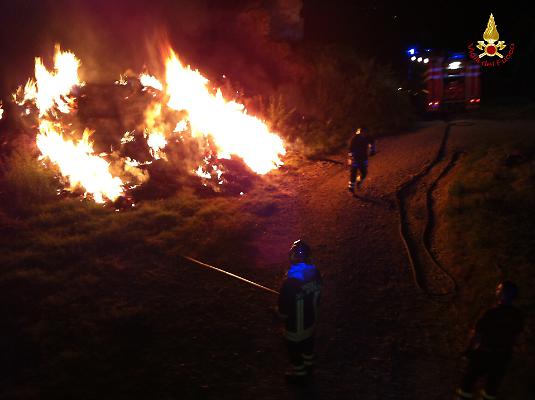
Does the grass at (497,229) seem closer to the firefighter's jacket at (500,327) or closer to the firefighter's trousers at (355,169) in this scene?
the firefighter's jacket at (500,327)

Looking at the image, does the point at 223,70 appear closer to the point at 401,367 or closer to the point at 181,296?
the point at 181,296

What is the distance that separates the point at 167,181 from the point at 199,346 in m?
7.19

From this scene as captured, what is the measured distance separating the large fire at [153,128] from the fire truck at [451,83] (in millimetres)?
10831

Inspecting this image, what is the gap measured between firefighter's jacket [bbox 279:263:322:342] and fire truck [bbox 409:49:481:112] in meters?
19.4

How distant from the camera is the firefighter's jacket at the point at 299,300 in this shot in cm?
→ 475

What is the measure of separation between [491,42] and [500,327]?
29.0 m

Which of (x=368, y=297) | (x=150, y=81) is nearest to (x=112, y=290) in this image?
(x=368, y=297)

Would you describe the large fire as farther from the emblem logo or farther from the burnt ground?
the emblem logo

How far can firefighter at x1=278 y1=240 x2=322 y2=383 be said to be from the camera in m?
4.77

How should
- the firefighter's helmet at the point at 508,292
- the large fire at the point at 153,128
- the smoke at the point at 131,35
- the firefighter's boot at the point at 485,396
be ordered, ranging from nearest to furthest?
1. the firefighter's helmet at the point at 508,292
2. the firefighter's boot at the point at 485,396
3. the large fire at the point at 153,128
4. the smoke at the point at 131,35


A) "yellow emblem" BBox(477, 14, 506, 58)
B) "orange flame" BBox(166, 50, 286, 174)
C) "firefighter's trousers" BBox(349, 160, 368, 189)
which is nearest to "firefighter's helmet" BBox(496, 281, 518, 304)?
"firefighter's trousers" BBox(349, 160, 368, 189)

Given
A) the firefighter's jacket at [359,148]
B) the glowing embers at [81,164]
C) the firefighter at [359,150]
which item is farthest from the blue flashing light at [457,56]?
the glowing embers at [81,164]

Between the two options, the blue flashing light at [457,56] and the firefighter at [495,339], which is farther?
→ the blue flashing light at [457,56]

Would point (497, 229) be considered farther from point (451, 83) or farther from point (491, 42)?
point (491, 42)
